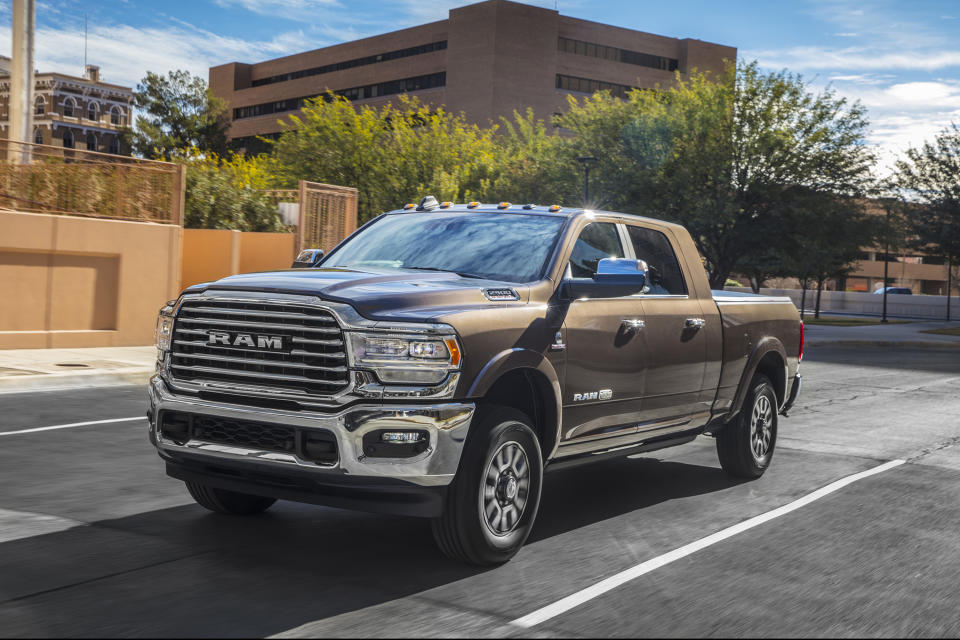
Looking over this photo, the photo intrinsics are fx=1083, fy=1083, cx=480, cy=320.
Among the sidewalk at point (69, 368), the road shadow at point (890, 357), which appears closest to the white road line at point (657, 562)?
the sidewalk at point (69, 368)

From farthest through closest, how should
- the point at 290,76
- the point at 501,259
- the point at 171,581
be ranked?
the point at 290,76, the point at 501,259, the point at 171,581

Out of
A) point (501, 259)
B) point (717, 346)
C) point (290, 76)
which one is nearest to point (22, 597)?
point (501, 259)

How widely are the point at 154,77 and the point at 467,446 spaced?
90.2 m

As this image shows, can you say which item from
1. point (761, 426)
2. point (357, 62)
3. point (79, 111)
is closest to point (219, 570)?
point (761, 426)

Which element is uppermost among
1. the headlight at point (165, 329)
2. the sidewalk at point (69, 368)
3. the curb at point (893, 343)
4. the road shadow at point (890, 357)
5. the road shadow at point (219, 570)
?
the headlight at point (165, 329)

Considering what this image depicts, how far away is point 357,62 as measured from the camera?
98750 millimetres

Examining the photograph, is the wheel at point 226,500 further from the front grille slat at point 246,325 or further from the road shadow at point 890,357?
the road shadow at point 890,357

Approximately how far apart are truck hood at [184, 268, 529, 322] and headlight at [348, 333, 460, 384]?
110 millimetres

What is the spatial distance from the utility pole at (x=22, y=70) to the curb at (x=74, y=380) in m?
10.4

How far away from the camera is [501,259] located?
6566mm

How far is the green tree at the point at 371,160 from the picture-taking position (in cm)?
4794

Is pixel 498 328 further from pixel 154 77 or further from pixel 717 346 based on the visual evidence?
pixel 154 77

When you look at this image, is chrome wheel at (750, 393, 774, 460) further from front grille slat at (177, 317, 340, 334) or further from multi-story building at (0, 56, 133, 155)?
multi-story building at (0, 56, 133, 155)

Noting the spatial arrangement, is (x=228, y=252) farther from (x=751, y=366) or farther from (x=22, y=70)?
(x=751, y=366)
